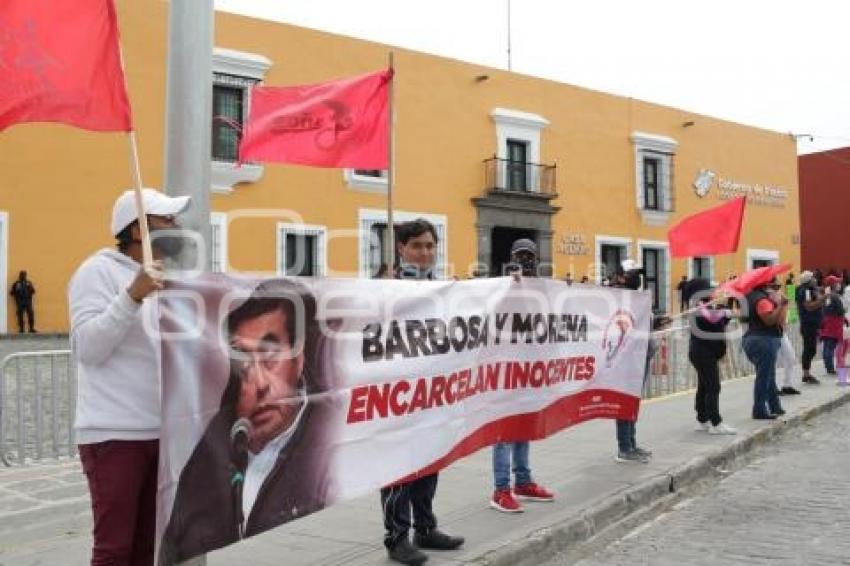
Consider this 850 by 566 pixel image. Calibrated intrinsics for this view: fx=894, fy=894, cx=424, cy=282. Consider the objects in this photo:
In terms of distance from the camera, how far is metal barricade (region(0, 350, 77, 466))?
7500 mm

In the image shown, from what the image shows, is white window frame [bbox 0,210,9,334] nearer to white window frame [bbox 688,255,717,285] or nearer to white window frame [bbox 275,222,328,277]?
white window frame [bbox 275,222,328,277]

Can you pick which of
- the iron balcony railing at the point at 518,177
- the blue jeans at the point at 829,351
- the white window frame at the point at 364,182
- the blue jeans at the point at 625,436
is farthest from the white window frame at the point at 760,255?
the blue jeans at the point at 625,436

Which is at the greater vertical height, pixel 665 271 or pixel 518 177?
pixel 518 177

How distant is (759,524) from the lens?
6.02 metres

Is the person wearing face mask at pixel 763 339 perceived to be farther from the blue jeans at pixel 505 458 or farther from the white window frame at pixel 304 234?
the white window frame at pixel 304 234

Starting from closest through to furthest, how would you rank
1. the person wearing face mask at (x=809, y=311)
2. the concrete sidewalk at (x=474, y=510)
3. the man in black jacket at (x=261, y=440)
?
the man in black jacket at (x=261, y=440) → the concrete sidewalk at (x=474, y=510) → the person wearing face mask at (x=809, y=311)

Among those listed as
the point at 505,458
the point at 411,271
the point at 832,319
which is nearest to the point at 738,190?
the point at 832,319

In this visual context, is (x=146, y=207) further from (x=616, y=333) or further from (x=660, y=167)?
(x=660, y=167)

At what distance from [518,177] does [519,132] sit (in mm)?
1306

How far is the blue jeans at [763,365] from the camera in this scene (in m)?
9.91

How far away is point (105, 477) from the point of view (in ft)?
10.8

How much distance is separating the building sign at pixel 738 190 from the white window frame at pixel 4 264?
882 inches

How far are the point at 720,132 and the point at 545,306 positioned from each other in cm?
2840

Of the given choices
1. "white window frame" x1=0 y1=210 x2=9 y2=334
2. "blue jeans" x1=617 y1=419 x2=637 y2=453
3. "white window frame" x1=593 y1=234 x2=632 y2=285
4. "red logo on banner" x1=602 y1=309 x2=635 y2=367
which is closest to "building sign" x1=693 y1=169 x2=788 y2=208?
"white window frame" x1=593 y1=234 x2=632 y2=285
